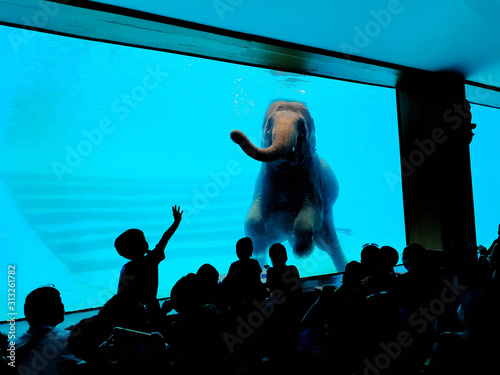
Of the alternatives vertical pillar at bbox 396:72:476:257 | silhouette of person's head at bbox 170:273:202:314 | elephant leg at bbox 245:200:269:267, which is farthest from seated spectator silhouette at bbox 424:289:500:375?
vertical pillar at bbox 396:72:476:257

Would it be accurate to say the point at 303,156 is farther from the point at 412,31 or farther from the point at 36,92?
the point at 36,92

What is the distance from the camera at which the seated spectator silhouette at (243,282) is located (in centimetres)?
198

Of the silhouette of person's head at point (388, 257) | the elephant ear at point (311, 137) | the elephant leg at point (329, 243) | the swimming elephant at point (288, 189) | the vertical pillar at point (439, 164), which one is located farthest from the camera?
the vertical pillar at point (439, 164)

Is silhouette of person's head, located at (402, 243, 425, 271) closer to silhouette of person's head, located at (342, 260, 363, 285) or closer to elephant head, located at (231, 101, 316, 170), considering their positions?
silhouette of person's head, located at (342, 260, 363, 285)

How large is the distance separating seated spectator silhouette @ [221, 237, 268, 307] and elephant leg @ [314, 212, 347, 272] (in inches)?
80.7

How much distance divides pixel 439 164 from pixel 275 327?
11.7 ft

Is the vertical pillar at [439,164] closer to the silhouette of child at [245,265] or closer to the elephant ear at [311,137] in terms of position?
the elephant ear at [311,137]

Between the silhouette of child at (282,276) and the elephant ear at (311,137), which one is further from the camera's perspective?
the elephant ear at (311,137)

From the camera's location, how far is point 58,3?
2475 mm

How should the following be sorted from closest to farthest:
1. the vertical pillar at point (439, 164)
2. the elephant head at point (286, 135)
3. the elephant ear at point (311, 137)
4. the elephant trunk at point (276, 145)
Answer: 1. the elephant trunk at point (276, 145)
2. the elephant head at point (286, 135)
3. the elephant ear at point (311, 137)
4. the vertical pillar at point (439, 164)

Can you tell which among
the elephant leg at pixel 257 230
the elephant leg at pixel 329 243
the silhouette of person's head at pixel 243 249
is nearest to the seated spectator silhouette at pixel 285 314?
the silhouette of person's head at pixel 243 249

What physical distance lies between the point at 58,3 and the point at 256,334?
2459mm

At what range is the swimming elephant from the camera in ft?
11.7

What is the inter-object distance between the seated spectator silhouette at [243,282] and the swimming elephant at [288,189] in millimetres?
1334
